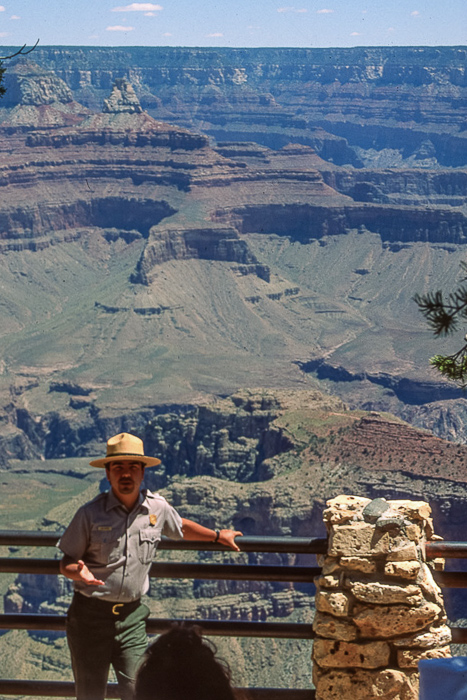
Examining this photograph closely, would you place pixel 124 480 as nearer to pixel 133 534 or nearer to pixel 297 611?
pixel 133 534

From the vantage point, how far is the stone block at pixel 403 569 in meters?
12.4

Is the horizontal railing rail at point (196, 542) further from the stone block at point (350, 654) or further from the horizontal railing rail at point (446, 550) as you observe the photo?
the horizontal railing rail at point (446, 550)

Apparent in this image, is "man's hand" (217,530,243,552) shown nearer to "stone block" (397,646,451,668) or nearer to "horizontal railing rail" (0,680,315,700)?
"horizontal railing rail" (0,680,315,700)

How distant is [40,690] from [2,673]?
186 feet

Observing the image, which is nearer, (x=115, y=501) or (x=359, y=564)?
(x=115, y=501)

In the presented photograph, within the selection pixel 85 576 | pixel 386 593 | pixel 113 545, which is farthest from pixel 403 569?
pixel 85 576

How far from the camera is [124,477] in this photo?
39.1 ft

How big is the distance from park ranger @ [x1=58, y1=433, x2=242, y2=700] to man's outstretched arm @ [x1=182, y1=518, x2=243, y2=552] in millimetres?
433

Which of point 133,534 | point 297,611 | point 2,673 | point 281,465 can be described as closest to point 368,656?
point 133,534

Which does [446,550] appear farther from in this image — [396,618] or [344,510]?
[344,510]

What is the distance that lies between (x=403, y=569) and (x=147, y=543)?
2.72m

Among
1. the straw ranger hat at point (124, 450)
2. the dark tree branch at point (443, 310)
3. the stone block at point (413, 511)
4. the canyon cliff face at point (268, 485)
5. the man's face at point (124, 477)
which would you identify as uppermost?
the dark tree branch at point (443, 310)

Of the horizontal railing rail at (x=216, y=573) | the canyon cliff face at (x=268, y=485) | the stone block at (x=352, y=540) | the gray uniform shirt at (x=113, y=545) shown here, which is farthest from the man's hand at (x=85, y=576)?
the canyon cliff face at (x=268, y=485)

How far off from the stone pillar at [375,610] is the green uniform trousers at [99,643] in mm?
2113
